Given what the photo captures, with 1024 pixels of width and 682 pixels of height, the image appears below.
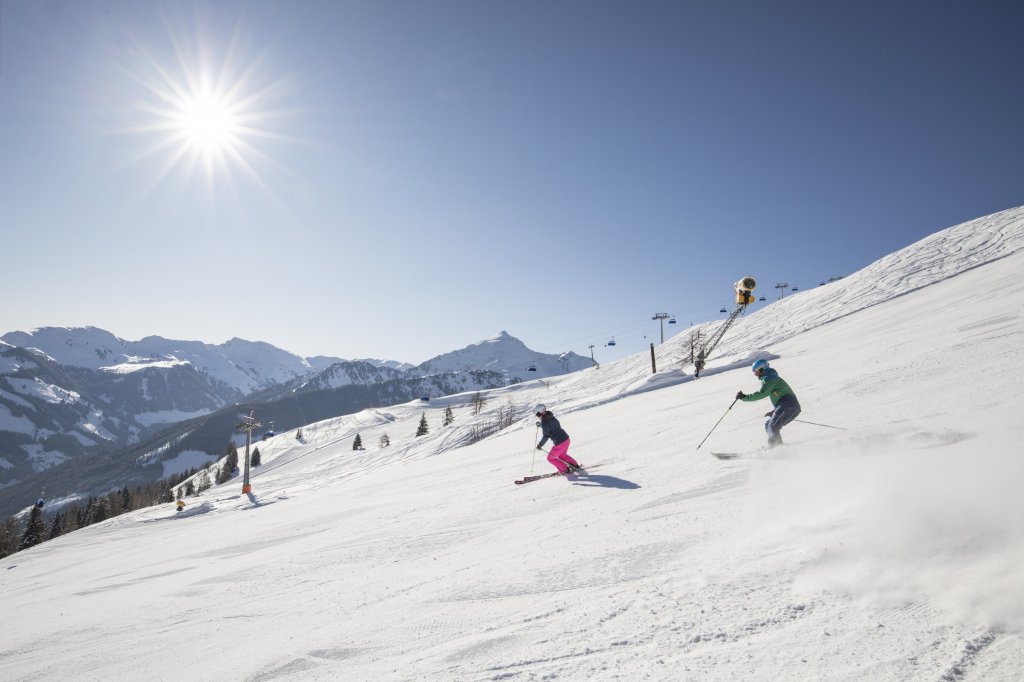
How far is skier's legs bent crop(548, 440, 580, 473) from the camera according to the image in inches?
421

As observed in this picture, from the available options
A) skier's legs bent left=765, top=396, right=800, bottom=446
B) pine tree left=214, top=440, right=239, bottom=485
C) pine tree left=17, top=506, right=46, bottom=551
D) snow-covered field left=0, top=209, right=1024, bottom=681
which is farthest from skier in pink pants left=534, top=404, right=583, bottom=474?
pine tree left=214, top=440, right=239, bottom=485

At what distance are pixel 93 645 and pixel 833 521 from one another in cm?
919

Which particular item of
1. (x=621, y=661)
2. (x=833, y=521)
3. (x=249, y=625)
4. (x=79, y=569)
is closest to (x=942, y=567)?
(x=833, y=521)

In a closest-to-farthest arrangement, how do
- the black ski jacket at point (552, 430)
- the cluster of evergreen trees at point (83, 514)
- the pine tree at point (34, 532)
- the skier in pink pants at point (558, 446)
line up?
the skier in pink pants at point (558, 446)
the black ski jacket at point (552, 430)
the pine tree at point (34, 532)
the cluster of evergreen trees at point (83, 514)

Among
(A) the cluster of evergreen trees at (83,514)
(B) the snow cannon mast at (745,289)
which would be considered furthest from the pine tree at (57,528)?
(B) the snow cannon mast at (745,289)

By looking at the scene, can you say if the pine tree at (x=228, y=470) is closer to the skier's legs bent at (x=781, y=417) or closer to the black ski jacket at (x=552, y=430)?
the black ski jacket at (x=552, y=430)

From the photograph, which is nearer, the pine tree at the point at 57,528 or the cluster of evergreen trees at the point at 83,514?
the cluster of evergreen trees at the point at 83,514

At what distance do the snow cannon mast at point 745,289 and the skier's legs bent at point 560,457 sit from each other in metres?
Answer: 16.6

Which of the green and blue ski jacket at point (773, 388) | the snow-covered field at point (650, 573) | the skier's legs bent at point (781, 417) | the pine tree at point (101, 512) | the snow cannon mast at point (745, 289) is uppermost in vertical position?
the snow cannon mast at point (745, 289)

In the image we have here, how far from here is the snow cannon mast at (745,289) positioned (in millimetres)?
23105

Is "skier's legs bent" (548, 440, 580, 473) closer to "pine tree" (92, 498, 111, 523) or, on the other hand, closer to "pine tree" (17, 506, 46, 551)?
"pine tree" (17, 506, 46, 551)

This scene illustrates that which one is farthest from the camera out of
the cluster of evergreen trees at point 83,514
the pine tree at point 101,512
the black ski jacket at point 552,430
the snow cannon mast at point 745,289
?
the pine tree at point 101,512

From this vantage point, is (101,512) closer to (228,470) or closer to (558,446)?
(228,470)

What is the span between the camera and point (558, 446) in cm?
1093
